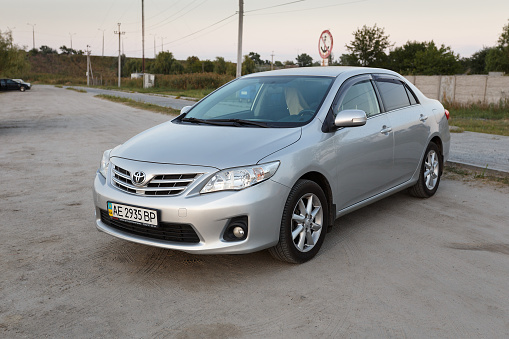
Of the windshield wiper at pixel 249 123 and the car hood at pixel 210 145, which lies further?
the windshield wiper at pixel 249 123

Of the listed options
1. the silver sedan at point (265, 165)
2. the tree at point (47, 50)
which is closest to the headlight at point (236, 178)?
the silver sedan at point (265, 165)

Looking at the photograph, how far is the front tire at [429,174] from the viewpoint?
636 cm

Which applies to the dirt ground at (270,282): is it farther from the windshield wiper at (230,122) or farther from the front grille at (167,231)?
the windshield wiper at (230,122)

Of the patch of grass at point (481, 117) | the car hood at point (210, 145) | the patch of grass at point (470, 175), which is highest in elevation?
the car hood at point (210, 145)

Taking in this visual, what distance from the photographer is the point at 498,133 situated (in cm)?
1334

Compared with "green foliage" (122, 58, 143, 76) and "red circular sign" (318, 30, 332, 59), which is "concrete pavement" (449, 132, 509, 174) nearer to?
"red circular sign" (318, 30, 332, 59)

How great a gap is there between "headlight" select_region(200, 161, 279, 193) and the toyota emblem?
50 centimetres

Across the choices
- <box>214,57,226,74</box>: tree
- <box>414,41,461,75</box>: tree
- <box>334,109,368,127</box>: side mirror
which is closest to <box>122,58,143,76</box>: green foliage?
<box>214,57,226,74</box>: tree

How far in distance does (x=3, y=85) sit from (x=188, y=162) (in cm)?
5913

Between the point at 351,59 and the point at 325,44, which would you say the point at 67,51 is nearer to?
the point at 351,59

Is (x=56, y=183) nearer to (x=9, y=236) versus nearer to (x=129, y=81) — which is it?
(x=9, y=236)

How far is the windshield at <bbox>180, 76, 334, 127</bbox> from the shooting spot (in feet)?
15.7

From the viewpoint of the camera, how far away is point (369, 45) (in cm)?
9088

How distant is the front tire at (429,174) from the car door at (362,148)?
1.03 meters
